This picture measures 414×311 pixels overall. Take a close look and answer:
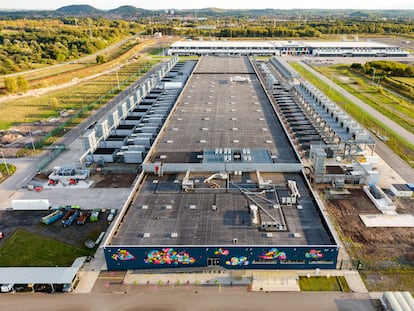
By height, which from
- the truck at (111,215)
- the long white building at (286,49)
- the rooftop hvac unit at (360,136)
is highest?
the long white building at (286,49)

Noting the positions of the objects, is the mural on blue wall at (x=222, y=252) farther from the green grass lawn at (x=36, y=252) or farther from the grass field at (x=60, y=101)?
the grass field at (x=60, y=101)

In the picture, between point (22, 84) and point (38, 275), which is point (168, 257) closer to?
point (38, 275)

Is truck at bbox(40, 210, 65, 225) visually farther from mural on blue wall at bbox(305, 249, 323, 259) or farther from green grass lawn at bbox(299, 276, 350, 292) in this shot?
mural on blue wall at bbox(305, 249, 323, 259)

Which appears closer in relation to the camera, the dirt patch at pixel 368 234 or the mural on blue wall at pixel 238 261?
the mural on blue wall at pixel 238 261

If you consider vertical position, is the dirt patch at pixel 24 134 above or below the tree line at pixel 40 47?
below

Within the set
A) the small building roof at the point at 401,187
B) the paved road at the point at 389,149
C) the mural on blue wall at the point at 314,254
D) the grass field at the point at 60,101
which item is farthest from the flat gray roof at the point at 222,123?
the grass field at the point at 60,101

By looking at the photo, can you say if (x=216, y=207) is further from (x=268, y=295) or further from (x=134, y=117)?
(x=134, y=117)
